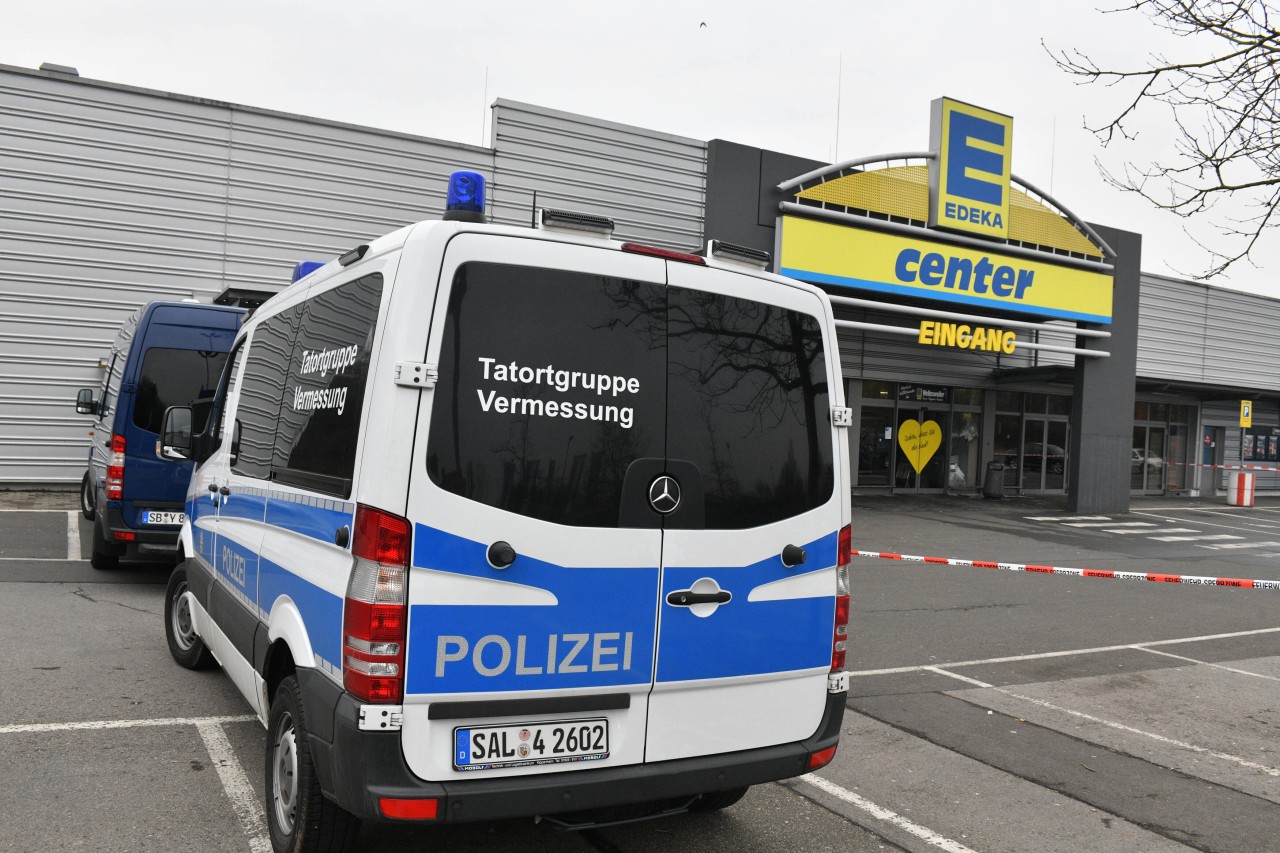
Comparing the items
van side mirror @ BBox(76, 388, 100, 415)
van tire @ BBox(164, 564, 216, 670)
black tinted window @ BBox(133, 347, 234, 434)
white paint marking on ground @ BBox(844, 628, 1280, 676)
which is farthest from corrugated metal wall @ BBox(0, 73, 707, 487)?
white paint marking on ground @ BBox(844, 628, 1280, 676)

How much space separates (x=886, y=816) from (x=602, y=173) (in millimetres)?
15694

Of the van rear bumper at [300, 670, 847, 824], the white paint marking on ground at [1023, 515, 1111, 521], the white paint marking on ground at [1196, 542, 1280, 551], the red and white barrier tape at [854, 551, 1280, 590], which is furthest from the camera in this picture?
the white paint marking on ground at [1023, 515, 1111, 521]

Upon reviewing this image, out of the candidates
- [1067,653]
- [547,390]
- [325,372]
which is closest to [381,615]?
[547,390]

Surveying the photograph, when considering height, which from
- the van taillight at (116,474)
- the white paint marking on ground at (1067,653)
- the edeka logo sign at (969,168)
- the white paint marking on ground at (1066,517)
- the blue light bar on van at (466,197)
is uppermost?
the edeka logo sign at (969,168)

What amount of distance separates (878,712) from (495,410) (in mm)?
3882

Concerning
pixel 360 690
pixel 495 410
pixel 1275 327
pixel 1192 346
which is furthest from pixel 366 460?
pixel 1275 327

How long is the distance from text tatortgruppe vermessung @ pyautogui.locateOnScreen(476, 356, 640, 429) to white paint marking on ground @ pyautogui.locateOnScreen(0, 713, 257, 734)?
3.08 meters

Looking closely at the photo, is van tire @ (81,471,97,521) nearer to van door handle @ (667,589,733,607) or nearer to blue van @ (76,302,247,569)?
blue van @ (76,302,247,569)

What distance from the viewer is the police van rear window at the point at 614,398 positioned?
10.1ft

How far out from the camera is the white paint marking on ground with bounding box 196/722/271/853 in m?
3.76

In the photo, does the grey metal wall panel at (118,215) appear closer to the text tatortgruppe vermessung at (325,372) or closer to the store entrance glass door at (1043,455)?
the text tatortgruppe vermessung at (325,372)

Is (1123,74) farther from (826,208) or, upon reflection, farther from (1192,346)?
(1192,346)

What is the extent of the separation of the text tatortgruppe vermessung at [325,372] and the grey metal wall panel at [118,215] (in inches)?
→ 516

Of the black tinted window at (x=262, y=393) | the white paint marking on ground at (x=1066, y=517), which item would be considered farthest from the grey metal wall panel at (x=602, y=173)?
the black tinted window at (x=262, y=393)
